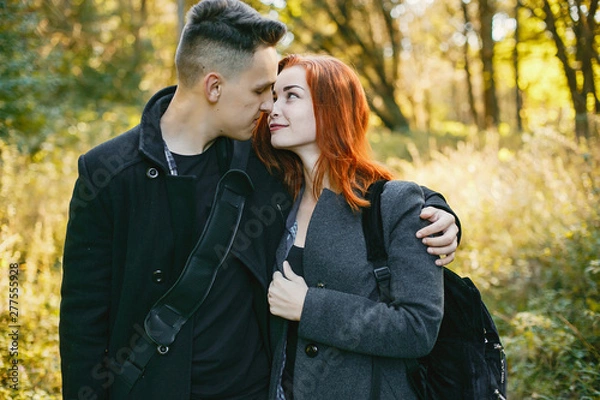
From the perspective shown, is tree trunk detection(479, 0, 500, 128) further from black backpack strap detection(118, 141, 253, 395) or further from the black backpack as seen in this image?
black backpack strap detection(118, 141, 253, 395)

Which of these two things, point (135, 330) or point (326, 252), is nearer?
point (135, 330)

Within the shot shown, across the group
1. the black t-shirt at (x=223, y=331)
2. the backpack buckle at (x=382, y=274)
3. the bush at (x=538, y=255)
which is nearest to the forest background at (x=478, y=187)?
the bush at (x=538, y=255)

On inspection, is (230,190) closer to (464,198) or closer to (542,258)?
(542,258)

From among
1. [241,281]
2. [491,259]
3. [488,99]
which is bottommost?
[491,259]

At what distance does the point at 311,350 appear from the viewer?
2.38 metres

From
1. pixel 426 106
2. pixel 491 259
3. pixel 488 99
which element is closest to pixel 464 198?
pixel 491 259

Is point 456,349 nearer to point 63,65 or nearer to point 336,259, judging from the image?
point 336,259

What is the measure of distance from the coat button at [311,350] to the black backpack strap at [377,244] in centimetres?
36

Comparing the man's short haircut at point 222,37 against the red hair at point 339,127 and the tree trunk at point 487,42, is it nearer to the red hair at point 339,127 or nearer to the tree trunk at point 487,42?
the red hair at point 339,127

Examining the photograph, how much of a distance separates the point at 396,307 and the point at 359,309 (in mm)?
154

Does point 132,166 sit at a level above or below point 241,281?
above

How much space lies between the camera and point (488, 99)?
17141 millimetres

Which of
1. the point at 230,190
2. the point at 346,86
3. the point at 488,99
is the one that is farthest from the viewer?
the point at 488,99

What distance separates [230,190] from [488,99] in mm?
16311
